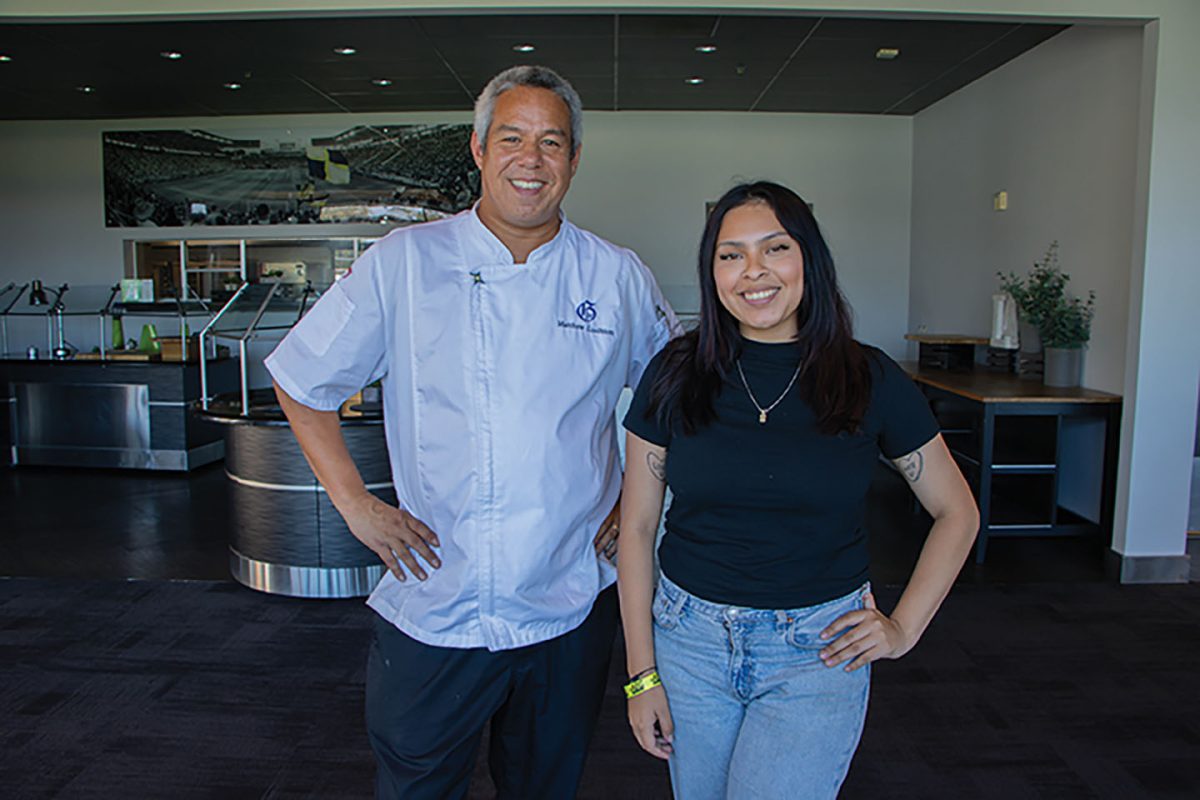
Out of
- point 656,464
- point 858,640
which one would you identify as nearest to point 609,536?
point 656,464

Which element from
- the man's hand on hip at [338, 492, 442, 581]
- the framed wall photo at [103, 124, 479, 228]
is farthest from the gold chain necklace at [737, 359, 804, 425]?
the framed wall photo at [103, 124, 479, 228]

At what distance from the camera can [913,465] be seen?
1.42 m

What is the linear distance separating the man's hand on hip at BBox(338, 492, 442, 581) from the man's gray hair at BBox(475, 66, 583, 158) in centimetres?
68

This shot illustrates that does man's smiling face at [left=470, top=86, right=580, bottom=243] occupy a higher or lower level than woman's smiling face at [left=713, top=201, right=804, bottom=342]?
higher

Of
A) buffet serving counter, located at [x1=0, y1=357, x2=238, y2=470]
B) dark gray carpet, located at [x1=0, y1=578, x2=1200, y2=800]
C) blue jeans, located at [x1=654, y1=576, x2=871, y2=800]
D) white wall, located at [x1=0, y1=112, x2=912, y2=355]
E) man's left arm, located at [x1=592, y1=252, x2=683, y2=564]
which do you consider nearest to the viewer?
blue jeans, located at [x1=654, y1=576, x2=871, y2=800]

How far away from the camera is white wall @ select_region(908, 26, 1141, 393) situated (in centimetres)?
472

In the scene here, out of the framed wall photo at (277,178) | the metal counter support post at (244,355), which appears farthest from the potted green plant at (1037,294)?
the framed wall photo at (277,178)

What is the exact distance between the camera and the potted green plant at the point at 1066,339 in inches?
192

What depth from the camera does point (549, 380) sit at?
1592 mm

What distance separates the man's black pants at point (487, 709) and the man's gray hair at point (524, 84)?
2.86 ft

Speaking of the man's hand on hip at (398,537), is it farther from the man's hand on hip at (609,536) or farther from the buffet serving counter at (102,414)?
the buffet serving counter at (102,414)

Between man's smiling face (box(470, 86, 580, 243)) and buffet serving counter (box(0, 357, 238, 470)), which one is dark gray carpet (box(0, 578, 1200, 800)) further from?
buffet serving counter (box(0, 357, 238, 470))

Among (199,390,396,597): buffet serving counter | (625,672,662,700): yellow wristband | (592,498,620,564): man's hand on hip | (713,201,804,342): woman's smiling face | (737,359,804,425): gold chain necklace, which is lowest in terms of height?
(199,390,396,597): buffet serving counter

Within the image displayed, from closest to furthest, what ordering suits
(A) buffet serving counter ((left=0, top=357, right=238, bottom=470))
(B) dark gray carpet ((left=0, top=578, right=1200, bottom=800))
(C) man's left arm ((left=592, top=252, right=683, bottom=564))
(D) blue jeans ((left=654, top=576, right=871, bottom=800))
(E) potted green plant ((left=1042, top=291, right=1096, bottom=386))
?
(D) blue jeans ((left=654, top=576, right=871, bottom=800))
(C) man's left arm ((left=592, top=252, right=683, bottom=564))
(B) dark gray carpet ((left=0, top=578, right=1200, bottom=800))
(E) potted green plant ((left=1042, top=291, right=1096, bottom=386))
(A) buffet serving counter ((left=0, top=357, right=238, bottom=470))
